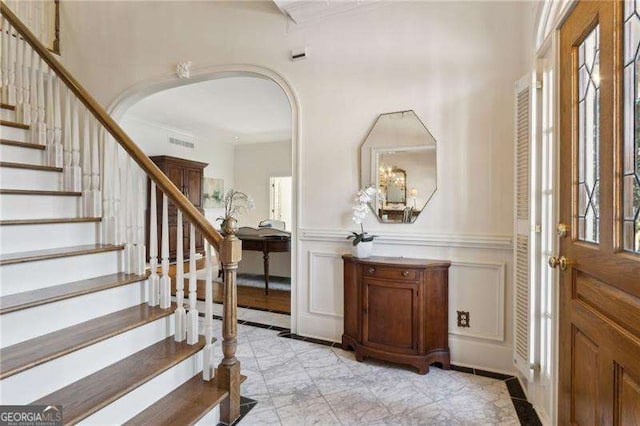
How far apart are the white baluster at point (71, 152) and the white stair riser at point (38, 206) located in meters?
0.15

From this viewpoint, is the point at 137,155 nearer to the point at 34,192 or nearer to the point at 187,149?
the point at 34,192

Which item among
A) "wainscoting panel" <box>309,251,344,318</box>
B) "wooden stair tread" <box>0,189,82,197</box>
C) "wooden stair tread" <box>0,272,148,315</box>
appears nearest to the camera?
"wooden stair tread" <box>0,272,148,315</box>

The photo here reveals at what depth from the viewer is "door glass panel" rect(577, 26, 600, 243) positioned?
1307 millimetres

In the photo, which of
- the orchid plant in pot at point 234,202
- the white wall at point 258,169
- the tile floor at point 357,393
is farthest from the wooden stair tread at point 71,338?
the white wall at point 258,169

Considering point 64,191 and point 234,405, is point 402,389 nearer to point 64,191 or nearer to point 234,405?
point 234,405

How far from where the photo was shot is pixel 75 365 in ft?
5.07

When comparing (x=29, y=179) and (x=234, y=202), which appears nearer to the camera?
(x=29, y=179)

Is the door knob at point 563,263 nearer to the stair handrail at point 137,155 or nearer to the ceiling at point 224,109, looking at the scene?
the stair handrail at point 137,155

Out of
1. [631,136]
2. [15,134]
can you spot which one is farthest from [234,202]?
[631,136]

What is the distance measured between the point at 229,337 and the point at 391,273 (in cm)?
126

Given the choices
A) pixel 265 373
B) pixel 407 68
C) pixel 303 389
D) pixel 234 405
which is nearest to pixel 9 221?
pixel 234 405

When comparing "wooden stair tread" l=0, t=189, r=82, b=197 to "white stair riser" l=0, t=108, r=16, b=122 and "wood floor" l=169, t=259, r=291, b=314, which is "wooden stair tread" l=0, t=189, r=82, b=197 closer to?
"white stair riser" l=0, t=108, r=16, b=122

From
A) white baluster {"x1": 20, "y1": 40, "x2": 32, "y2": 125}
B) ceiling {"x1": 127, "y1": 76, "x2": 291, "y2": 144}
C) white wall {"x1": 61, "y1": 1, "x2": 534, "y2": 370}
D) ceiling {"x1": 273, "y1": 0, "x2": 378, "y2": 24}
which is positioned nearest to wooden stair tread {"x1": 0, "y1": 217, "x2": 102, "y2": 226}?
white baluster {"x1": 20, "y1": 40, "x2": 32, "y2": 125}

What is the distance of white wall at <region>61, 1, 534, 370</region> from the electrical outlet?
46 mm
